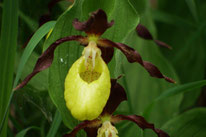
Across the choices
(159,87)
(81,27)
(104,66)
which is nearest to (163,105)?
(159,87)

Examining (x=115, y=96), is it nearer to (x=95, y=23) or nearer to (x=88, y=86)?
(x=88, y=86)

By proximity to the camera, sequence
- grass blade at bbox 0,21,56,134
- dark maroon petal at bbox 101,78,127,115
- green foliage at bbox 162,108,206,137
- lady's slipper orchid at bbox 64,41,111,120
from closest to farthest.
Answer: lady's slipper orchid at bbox 64,41,111,120
grass blade at bbox 0,21,56,134
dark maroon petal at bbox 101,78,127,115
green foliage at bbox 162,108,206,137

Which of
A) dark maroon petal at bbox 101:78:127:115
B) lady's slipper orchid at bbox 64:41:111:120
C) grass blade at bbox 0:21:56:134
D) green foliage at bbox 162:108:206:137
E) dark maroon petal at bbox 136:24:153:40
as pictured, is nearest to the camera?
lady's slipper orchid at bbox 64:41:111:120

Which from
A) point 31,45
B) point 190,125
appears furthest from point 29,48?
point 190,125

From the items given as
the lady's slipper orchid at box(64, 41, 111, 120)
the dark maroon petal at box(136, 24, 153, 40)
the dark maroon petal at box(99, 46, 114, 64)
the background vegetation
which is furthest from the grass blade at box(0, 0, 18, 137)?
the dark maroon petal at box(136, 24, 153, 40)

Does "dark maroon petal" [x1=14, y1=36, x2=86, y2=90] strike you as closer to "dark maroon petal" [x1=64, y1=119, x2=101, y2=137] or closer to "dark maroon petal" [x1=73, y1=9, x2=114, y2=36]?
"dark maroon petal" [x1=73, y1=9, x2=114, y2=36]

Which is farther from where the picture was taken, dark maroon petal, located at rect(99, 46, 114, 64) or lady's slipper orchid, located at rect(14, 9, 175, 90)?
dark maroon petal, located at rect(99, 46, 114, 64)
